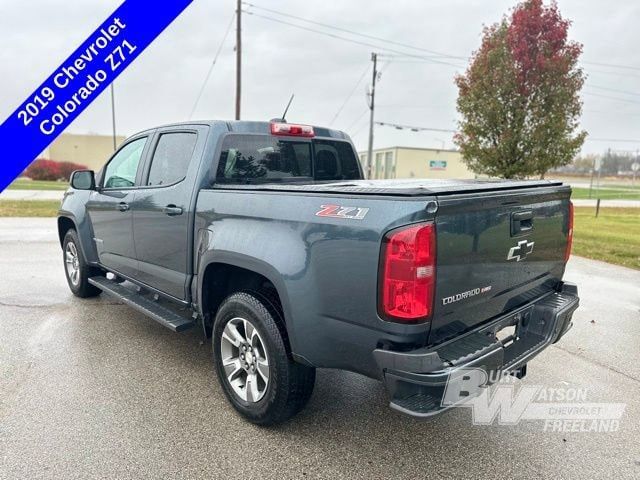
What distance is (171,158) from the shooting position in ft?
13.0

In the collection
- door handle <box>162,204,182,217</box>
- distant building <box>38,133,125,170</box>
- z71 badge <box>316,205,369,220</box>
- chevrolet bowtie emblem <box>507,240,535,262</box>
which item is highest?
distant building <box>38,133,125,170</box>

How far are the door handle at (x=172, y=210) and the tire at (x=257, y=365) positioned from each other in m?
0.89

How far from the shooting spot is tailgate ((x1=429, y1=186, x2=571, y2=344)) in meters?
2.34

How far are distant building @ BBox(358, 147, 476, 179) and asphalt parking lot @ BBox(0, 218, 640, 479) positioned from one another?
145 ft

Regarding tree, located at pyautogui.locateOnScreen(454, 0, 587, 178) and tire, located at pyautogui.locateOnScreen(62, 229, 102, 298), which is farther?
tree, located at pyautogui.locateOnScreen(454, 0, 587, 178)

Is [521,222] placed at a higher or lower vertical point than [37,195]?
higher

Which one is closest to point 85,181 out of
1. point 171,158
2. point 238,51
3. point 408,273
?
point 171,158

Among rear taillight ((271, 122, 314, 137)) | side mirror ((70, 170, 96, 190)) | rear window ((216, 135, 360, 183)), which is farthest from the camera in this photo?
side mirror ((70, 170, 96, 190))

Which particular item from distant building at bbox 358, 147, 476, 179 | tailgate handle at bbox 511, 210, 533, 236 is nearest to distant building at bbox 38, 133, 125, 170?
distant building at bbox 358, 147, 476, 179

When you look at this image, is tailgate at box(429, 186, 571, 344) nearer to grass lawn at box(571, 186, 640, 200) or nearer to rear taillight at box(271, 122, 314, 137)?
rear taillight at box(271, 122, 314, 137)

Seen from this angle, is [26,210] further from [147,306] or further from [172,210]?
[172,210]

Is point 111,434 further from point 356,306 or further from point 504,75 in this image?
point 504,75

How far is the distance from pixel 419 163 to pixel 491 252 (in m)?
48.0

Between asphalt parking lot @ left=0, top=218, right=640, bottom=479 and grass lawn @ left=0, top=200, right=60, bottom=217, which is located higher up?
grass lawn @ left=0, top=200, right=60, bottom=217
